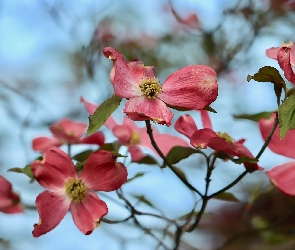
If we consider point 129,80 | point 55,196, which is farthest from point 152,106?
point 55,196

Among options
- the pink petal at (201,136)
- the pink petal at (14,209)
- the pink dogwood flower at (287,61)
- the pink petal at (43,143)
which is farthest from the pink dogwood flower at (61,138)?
the pink dogwood flower at (287,61)

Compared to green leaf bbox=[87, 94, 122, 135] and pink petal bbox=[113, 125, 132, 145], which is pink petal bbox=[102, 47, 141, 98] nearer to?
green leaf bbox=[87, 94, 122, 135]

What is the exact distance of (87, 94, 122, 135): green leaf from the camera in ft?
1.81

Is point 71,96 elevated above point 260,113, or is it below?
above

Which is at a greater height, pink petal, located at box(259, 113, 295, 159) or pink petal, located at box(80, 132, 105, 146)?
pink petal, located at box(80, 132, 105, 146)

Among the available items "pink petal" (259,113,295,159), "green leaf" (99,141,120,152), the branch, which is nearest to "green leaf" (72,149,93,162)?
"green leaf" (99,141,120,152)

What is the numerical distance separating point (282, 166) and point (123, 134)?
0.72 ft

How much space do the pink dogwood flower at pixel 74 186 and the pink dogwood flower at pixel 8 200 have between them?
192 millimetres

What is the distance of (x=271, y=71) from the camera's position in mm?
577

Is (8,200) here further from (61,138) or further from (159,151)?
(159,151)

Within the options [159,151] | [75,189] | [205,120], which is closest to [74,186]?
[75,189]

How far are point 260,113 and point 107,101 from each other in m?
0.24

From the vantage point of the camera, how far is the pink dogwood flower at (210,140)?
60cm

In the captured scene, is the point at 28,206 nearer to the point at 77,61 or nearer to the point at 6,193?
the point at 6,193
